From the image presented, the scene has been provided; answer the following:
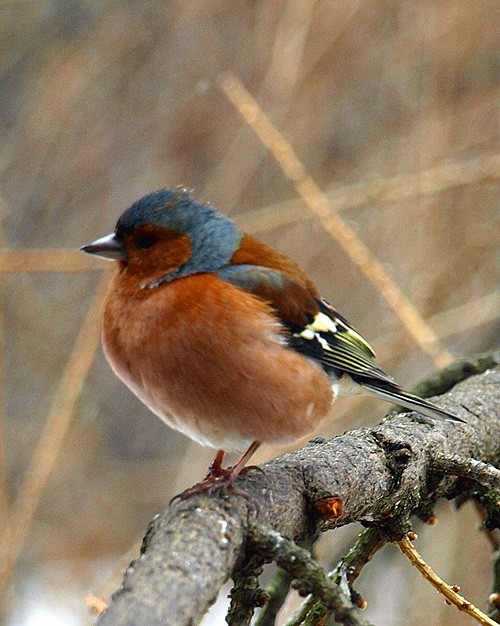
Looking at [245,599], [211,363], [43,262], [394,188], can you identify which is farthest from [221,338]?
[394,188]

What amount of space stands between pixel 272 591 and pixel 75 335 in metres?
4.35

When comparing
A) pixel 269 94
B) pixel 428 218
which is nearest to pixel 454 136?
pixel 428 218

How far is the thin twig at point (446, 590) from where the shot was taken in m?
1.76

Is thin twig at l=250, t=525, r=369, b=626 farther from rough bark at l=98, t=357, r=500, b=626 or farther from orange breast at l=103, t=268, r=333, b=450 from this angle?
orange breast at l=103, t=268, r=333, b=450

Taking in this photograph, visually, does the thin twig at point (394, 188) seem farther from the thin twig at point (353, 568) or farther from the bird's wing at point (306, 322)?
the thin twig at point (353, 568)

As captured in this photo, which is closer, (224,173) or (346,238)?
(346,238)

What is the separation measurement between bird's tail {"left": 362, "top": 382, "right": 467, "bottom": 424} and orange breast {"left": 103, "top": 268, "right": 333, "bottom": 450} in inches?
9.3

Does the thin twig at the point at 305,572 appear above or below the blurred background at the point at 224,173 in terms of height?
below

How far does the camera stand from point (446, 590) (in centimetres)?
186

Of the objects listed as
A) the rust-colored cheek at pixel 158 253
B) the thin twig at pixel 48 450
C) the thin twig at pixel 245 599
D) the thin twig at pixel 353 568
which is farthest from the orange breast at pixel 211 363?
the thin twig at pixel 245 599

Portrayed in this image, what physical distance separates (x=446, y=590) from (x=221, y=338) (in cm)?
96

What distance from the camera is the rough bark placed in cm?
138

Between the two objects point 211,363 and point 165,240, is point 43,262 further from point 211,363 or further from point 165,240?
point 211,363

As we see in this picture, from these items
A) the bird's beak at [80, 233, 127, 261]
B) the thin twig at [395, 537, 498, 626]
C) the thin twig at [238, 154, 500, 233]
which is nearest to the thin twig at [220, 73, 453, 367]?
the thin twig at [238, 154, 500, 233]
